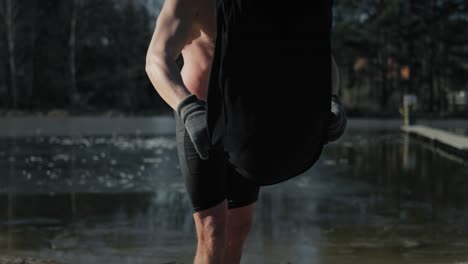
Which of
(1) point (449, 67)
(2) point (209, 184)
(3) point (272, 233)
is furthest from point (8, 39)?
(2) point (209, 184)

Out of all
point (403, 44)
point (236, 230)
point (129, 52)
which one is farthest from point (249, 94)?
point (129, 52)

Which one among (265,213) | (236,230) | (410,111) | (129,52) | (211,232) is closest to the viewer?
(211,232)

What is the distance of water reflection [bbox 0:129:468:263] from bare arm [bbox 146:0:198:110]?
114 inches

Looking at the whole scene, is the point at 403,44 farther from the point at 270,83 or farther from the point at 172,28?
the point at 270,83

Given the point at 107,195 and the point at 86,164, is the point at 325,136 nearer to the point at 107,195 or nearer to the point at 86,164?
the point at 107,195

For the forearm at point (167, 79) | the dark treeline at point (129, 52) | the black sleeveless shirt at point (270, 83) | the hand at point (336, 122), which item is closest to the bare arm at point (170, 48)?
the forearm at point (167, 79)

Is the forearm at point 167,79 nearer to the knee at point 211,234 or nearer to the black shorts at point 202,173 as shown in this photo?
the black shorts at point 202,173

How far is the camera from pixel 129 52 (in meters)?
54.8

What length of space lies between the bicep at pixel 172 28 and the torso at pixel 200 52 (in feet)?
0.17

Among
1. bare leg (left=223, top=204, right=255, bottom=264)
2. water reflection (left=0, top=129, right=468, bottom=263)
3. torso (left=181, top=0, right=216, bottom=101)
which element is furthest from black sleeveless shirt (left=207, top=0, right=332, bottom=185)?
water reflection (left=0, top=129, right=468, bottom=263)

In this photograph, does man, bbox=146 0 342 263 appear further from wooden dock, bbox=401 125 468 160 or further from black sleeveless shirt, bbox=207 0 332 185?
wooden dock, bbox=401 125 468 160

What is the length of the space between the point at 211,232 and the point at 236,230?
8.4 inches

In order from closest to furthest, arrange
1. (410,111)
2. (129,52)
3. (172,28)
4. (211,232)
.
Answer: (172,28), (211,232), (410,111), (129,52)

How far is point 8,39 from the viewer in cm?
4766
